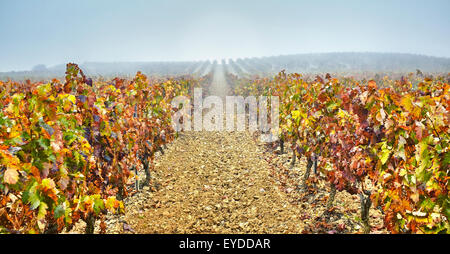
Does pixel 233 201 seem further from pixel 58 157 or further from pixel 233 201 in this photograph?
pixel 58 157

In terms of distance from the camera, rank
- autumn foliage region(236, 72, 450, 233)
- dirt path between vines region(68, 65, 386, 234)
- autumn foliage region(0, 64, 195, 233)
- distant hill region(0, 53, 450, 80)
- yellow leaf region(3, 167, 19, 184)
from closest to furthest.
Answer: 1. yellow leaf region(3, 167, 19, 184)
2. autumn foliage region(0, 64, 195, 233)
3. autumn foliage region(236, 72, 450, 233)
4. dirt path between vines region(68, 65, 386, 234)
5. distant hill region(0, 53, 450, 80)

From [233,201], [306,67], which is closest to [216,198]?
[233,201]

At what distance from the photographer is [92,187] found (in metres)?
3.53

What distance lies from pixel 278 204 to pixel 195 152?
418cm

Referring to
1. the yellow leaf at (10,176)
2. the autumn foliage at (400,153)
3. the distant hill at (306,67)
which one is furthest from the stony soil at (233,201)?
the distant hill at (306,67)

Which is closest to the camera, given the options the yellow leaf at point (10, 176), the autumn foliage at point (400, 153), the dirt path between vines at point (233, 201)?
the yellow leaf at point (10, 176)

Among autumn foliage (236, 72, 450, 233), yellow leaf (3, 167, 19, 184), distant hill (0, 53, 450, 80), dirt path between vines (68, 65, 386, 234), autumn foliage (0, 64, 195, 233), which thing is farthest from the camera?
distant hill (0, 53, 450, 80)

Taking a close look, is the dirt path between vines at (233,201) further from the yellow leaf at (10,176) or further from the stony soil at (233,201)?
the yellow leaf at (10,176)

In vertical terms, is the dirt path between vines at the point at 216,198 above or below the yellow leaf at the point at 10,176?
below

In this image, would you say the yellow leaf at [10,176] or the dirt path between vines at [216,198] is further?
the dirt path between vines at [216,198]

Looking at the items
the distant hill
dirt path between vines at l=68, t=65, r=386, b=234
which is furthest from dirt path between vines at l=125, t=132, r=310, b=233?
the distant hill

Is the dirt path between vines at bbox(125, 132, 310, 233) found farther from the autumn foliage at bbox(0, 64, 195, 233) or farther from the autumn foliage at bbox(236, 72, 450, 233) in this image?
the autumn foliage at bbox(236, 72, 450, 233)
